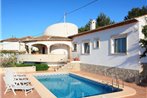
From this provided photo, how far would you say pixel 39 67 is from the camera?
90.8 feet

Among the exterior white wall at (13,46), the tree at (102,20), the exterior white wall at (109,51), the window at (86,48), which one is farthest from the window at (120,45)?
the tree at (102,20)

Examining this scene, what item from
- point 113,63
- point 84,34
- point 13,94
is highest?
point 84,34

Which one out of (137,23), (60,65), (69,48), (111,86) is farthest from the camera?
(69,48)

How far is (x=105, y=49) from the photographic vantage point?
22156mm

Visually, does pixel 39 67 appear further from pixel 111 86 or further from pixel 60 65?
pixel 111 86

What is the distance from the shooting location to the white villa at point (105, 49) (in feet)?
57.4

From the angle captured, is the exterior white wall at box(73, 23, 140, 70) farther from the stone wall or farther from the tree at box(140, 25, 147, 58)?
the tree at box(140, 25, 147, 58)

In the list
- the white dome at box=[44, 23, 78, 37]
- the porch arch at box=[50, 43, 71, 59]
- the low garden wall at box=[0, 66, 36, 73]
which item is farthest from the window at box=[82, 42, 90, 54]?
the white dome at box=[44, 23, 78, 37]

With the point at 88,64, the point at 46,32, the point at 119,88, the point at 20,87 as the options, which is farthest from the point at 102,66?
the point at 46,32

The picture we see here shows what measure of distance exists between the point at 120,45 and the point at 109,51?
1.85 meters

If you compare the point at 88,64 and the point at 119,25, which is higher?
the point at 119,25

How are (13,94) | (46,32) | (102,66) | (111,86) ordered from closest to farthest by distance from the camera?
(13,94)
(111,86)
(102,66)
(46,32)

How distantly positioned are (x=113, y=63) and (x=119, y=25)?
367 cm

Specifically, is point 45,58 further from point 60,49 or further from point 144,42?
point 144,42
